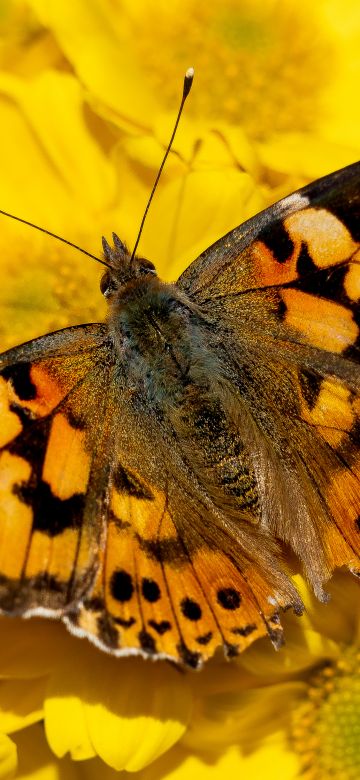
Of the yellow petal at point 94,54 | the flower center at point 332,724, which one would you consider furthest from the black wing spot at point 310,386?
the yellow petal at point 94,54

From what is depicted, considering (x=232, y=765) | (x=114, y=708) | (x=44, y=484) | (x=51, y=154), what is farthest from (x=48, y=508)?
(x=51, y=154)

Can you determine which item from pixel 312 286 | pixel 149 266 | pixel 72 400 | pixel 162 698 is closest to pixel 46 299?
pixel 149 266

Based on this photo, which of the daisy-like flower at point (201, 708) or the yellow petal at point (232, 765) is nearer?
the daisy-like flower at point (201, 708)

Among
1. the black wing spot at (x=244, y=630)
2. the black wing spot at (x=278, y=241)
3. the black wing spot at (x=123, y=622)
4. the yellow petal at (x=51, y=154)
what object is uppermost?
the yellow petal at (x=51, y=154)

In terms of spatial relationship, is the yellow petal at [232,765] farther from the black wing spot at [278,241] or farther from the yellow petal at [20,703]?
the black wing spot at [278,241]

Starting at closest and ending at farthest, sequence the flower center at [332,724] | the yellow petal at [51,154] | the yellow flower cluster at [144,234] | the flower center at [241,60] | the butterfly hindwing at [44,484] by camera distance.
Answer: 1. the butterfly hindwing at [44,484]
2. the yellow flower cluster at [144,234]
3. the flower center at [332,724]
4. the yellow petal at [51,154]
5. the flower center at [241,60]
